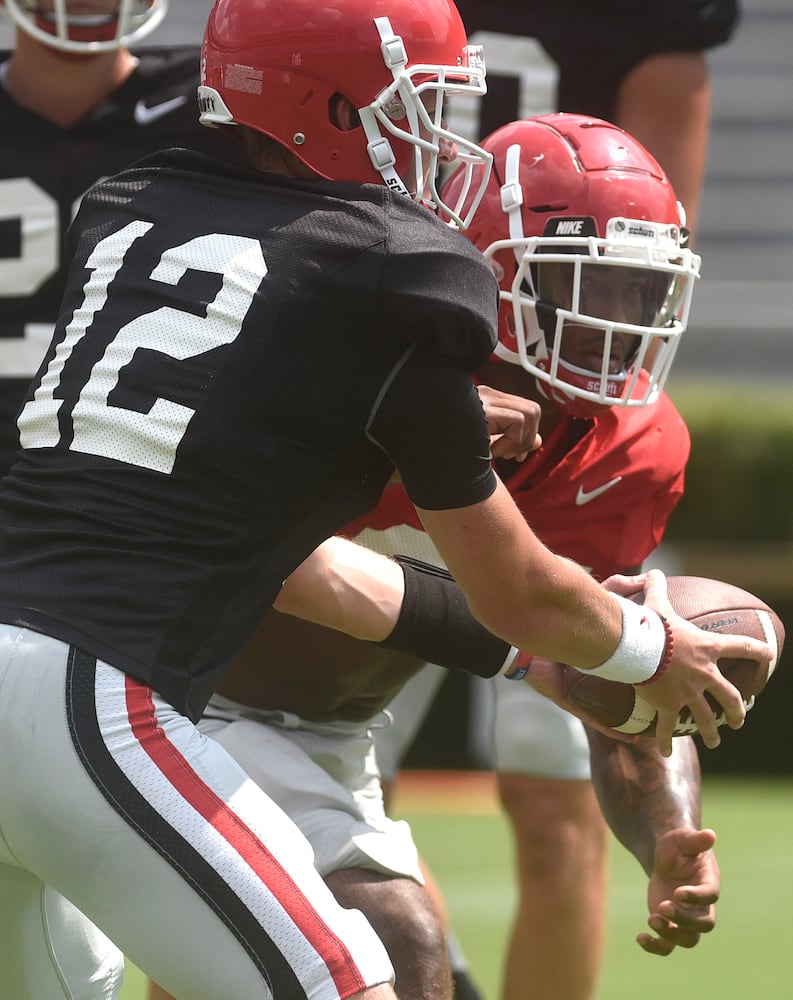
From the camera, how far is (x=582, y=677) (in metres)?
2.27

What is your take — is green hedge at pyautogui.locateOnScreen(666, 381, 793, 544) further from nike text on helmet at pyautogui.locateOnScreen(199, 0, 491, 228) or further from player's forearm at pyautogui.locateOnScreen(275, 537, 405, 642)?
nike text on helmet at pyautogui.locateOnScreen(199, 0, 491, 228)

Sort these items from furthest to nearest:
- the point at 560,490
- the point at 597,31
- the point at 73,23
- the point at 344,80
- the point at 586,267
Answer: the point at 597,31, the point at 73,23, the point at 560,490, the point at 586,267, the point at 344,80

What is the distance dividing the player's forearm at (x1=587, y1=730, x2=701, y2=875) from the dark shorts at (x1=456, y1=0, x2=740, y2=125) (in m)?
1.69

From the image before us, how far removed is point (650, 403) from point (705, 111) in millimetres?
1424

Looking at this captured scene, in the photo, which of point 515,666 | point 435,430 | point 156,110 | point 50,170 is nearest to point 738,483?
point 156,110

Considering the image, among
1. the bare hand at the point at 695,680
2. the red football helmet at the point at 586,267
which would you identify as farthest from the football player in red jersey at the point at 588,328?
the bare hand at the point at 695,680

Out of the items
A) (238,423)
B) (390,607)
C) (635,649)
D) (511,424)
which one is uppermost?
(238,423)

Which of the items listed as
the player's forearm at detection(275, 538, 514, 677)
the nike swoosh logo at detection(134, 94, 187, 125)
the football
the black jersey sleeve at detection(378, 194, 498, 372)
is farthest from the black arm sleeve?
the nike swoosh logo at detection(134, 94, 187, 125)

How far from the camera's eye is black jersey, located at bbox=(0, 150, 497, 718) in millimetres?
1807

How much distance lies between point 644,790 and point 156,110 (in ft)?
6.05

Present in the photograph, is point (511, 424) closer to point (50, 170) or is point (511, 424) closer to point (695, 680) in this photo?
point (695, 680)

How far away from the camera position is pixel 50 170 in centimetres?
346

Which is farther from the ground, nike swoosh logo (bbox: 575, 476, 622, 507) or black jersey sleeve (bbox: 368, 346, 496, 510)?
black jersey sleeve (bbox: 368, 346, 496, 510)

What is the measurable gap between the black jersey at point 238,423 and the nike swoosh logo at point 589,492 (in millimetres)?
736
